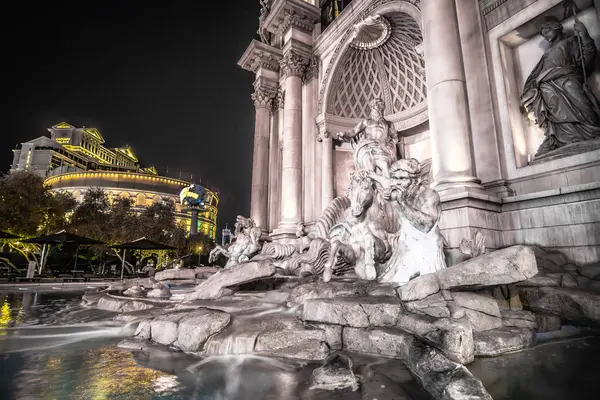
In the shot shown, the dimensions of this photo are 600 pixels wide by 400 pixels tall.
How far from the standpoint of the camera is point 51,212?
24.8 meters

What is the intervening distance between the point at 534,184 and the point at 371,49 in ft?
27.3

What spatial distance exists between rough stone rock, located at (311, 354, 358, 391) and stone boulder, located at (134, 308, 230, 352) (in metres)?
1.64

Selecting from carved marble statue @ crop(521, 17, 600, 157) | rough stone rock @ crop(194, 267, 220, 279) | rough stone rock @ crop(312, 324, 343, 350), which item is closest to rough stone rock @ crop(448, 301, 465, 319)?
rough stone rock @ crop(312, 324, 343, 350)

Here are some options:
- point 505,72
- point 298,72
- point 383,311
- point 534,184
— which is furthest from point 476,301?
point 298,72

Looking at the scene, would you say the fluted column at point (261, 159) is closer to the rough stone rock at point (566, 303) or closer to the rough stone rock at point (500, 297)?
the rough stone rock at point (500, 297)

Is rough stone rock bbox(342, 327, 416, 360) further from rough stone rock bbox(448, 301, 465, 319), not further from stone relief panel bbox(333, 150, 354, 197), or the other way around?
stone relief panel bbox(333, 150, 354, 197)

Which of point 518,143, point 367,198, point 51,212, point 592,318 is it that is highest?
point 51,212

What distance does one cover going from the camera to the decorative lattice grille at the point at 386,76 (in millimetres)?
11258

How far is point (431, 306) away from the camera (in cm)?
357

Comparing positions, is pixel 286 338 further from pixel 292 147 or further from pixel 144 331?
pixel 292 147

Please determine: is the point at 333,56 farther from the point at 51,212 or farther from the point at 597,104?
the point at 51,212

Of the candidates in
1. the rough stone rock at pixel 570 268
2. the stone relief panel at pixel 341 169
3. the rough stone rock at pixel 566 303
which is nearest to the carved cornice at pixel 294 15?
the stone relief panel at pixel 341 169

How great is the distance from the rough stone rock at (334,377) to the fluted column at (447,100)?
4.93 meters

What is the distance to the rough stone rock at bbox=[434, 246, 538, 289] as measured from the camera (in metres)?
3.41
